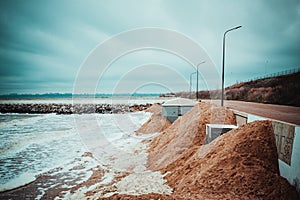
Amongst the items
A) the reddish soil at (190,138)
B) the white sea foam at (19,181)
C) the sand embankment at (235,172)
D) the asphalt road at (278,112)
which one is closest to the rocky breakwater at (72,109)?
the asphalt road at (278,112)

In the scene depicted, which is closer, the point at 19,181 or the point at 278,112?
the point at 19,181

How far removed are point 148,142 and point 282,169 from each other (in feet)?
37.5

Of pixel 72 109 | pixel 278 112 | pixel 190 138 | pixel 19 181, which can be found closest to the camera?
pixel 19 181

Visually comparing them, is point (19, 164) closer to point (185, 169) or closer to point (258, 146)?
point (185, 169)

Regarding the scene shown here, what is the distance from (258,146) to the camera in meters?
6.70

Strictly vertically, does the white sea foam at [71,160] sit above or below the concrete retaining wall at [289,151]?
below

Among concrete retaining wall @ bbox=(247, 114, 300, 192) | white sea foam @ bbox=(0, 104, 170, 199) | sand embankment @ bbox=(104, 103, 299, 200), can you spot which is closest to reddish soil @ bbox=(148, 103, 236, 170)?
white sea foam @ bbox=(0, 104, 170, 199)

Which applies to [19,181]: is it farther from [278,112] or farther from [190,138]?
[278,112]

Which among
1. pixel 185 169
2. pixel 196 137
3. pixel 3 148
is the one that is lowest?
pixel 3 148

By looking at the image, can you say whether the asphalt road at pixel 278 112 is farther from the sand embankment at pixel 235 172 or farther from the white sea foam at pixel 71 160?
the white sea foam at pixel 71 160

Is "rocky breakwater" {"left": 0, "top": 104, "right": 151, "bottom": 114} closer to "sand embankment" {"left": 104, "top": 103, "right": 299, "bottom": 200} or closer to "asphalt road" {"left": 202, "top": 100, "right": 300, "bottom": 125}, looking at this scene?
"asphalt road" {"left": 202, "top": 100, "right": 300, "bottom": 125}

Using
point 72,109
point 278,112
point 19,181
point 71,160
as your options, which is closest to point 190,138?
→ point 278,112

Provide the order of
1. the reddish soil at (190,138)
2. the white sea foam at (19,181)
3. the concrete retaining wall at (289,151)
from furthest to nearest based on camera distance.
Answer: the reddish soil at (190,138) → the white sea foam at (19,181) → the concrete retaining wall at (289,151)

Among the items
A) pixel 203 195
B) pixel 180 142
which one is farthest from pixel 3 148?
pixel 203 195
